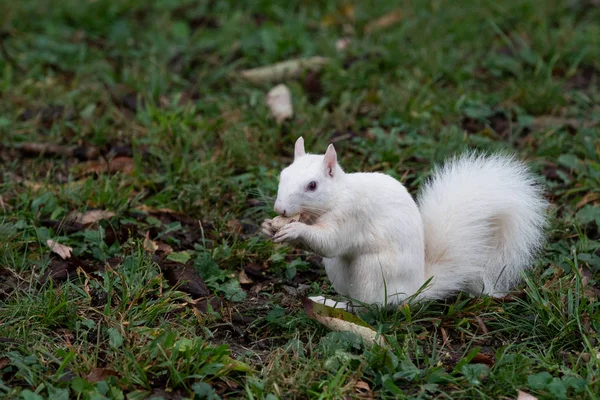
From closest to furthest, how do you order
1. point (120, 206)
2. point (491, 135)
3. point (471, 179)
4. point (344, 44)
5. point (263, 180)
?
point (471, 179) < point (120, 206) < point (263, 180) < point (491, 135) < point (344, 44)

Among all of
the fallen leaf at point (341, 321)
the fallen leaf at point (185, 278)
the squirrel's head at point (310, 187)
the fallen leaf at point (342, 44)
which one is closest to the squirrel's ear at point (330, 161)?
the squirrel's head at point (310, 187)

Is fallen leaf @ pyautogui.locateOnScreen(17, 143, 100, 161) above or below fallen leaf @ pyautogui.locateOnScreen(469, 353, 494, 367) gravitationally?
below

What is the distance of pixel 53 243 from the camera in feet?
11.4

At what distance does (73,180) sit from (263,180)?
3.02 ft

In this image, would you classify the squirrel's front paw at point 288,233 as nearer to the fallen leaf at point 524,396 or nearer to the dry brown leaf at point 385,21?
the fallen leaf at point 524,396

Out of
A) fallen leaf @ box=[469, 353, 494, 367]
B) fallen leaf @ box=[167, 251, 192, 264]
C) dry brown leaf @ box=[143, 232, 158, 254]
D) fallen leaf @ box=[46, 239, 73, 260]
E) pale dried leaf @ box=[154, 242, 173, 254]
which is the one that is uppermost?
fallen leaf @ box=[469, 353, 494, 367]

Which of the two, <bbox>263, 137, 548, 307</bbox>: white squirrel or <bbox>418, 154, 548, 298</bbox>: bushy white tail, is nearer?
<bbox>263, 137, 548, 307</bbox>: white squirrel

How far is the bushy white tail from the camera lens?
315 cm

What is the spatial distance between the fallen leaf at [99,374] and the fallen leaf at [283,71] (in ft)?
9.26

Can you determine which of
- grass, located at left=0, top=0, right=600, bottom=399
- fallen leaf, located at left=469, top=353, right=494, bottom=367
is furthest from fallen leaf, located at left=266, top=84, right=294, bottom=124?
fallen leaf, located at left=469, top=353, right=494, bottom=367

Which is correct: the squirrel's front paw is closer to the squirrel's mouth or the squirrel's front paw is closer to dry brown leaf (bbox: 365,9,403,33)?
the squirrel's mouth

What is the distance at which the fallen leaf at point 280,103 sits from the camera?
4641mm

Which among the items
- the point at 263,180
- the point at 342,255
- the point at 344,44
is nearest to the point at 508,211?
the point at 342,255

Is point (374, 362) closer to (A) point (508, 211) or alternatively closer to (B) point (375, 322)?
(B) point (375, 322)
